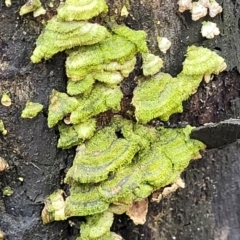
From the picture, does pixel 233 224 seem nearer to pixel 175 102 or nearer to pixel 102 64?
pixel 175 102

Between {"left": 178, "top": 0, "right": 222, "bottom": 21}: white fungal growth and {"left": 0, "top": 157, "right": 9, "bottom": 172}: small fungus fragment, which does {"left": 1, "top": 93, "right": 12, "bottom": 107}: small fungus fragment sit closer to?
{"left": 0, "top": 157, "right": 9, "bottom": 172}: small fungus fragment

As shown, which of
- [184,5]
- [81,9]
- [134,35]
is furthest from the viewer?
[184,5]

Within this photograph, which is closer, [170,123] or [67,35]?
[67,35]

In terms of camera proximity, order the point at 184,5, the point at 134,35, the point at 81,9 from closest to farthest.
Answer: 1. the point at 81,9
2. the point at 134,35
3. the point at 184,5

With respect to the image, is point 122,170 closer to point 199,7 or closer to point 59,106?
point 59,106

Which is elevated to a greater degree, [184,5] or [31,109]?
[184,5]

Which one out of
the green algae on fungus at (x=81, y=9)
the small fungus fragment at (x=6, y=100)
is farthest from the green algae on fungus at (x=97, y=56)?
the small fungus fragment at (x=6, y=100)

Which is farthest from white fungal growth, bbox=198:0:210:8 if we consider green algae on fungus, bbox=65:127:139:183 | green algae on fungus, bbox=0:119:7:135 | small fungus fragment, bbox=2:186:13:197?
small fungus fragment, bbox=2:186:13:197

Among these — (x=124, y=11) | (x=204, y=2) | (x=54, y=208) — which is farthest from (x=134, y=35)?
(x=54, y=208)
